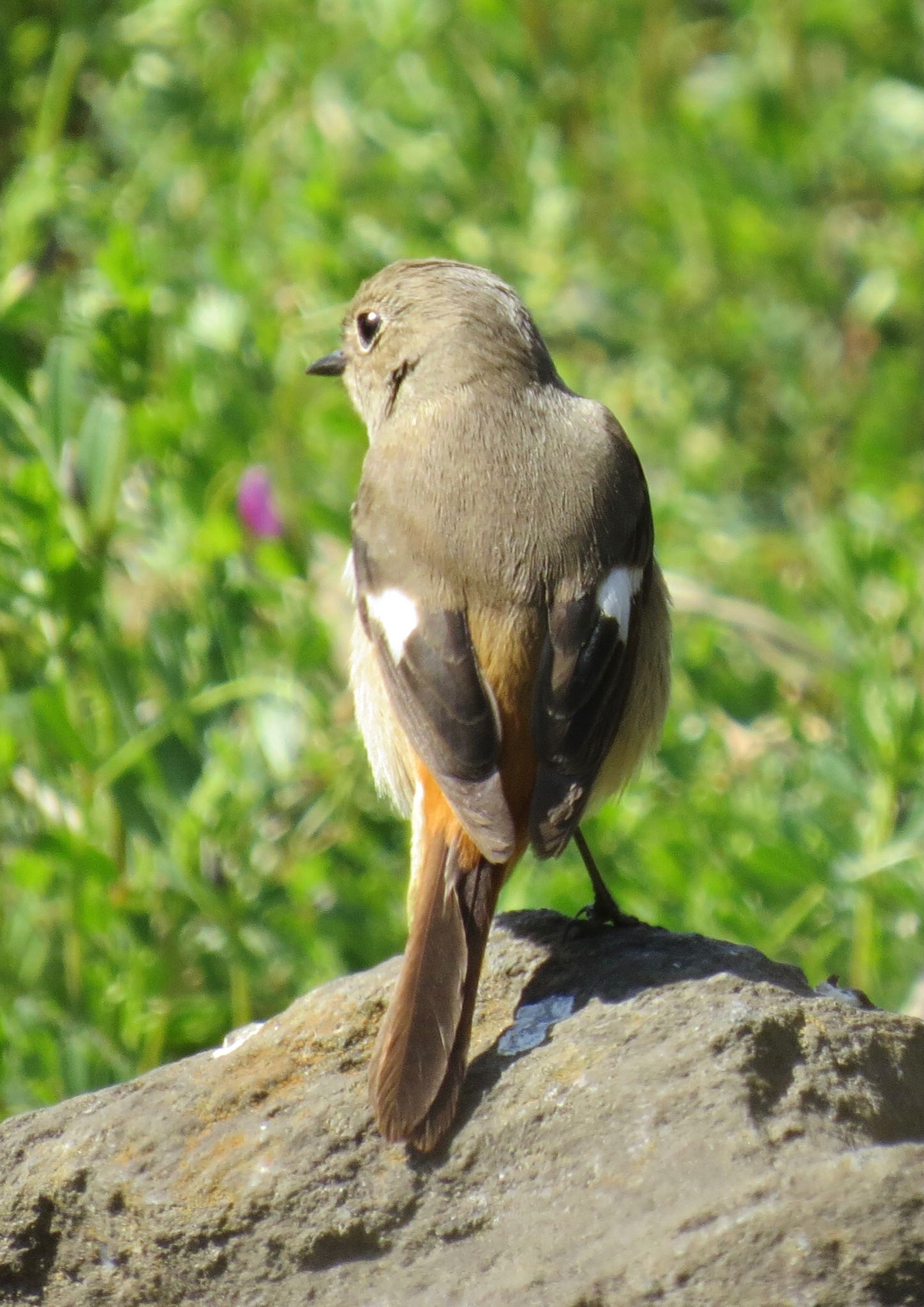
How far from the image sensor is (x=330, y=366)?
5.20 metres

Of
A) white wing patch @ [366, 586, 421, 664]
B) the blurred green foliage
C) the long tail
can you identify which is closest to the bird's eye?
the blurred green foliage

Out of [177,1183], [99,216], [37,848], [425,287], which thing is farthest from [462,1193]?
[99,216]

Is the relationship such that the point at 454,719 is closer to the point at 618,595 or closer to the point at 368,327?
the point at 618,595

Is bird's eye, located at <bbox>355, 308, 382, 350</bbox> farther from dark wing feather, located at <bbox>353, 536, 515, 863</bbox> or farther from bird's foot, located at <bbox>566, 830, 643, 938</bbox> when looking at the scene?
bird's foot, located at <bbox>566, 830, 643, 938</bbox>

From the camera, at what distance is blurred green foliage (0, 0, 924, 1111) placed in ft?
15.5

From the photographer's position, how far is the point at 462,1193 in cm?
288

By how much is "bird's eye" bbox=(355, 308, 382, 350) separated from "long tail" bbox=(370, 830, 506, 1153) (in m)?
2.08

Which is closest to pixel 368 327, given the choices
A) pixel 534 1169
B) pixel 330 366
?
pixel 330 366

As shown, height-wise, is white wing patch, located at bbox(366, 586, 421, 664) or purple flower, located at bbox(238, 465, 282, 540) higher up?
white wing patch, located at bbox(366, 586, 421, 664)

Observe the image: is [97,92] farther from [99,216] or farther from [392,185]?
[99,216]

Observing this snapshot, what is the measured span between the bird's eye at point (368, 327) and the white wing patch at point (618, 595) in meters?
1.41

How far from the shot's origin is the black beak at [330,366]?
17.0 feet

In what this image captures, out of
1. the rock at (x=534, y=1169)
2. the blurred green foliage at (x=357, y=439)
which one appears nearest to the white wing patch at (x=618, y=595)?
the rock at (x=534, y=1169)

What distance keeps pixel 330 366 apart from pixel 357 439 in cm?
77
